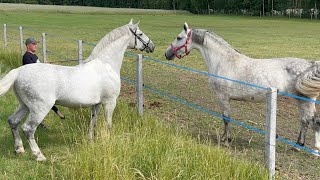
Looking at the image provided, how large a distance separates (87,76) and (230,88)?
246 centimetres

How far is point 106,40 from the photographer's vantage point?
683cm

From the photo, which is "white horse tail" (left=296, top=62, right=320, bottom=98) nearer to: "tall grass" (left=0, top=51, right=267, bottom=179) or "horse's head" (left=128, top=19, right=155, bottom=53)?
"tall grass" (left=0, top=51, right=267, bottom=179)

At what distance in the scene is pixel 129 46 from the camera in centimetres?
717

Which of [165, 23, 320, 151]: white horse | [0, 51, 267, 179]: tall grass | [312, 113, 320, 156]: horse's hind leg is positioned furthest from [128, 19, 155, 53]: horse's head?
[312, 113, 320, 156]: horse's hind leg

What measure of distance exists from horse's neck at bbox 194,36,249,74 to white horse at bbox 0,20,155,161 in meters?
1.54

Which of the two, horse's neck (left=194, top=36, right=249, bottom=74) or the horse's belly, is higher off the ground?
horse's neck (left=194, top=36, right=249, bottom=74)

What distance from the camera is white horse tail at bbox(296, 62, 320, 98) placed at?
636 centimetres

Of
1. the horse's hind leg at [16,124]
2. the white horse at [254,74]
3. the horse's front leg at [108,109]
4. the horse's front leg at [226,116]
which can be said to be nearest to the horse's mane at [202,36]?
the white horse at [254,74]

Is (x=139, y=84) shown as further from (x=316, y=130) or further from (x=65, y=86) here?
(x=316, y=130)

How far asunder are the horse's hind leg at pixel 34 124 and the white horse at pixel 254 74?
9.91 feet

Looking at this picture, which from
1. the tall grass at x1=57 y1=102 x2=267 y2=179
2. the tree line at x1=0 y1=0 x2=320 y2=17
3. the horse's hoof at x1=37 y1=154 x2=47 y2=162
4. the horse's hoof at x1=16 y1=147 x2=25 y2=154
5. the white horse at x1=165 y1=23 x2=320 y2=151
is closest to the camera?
the tall grass at x1=57 y1=102 x2=267 y2=179

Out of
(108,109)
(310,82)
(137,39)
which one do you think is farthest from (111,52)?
(310,82)

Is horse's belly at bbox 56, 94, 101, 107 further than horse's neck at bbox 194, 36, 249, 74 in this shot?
No

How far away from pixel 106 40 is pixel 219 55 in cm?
202
